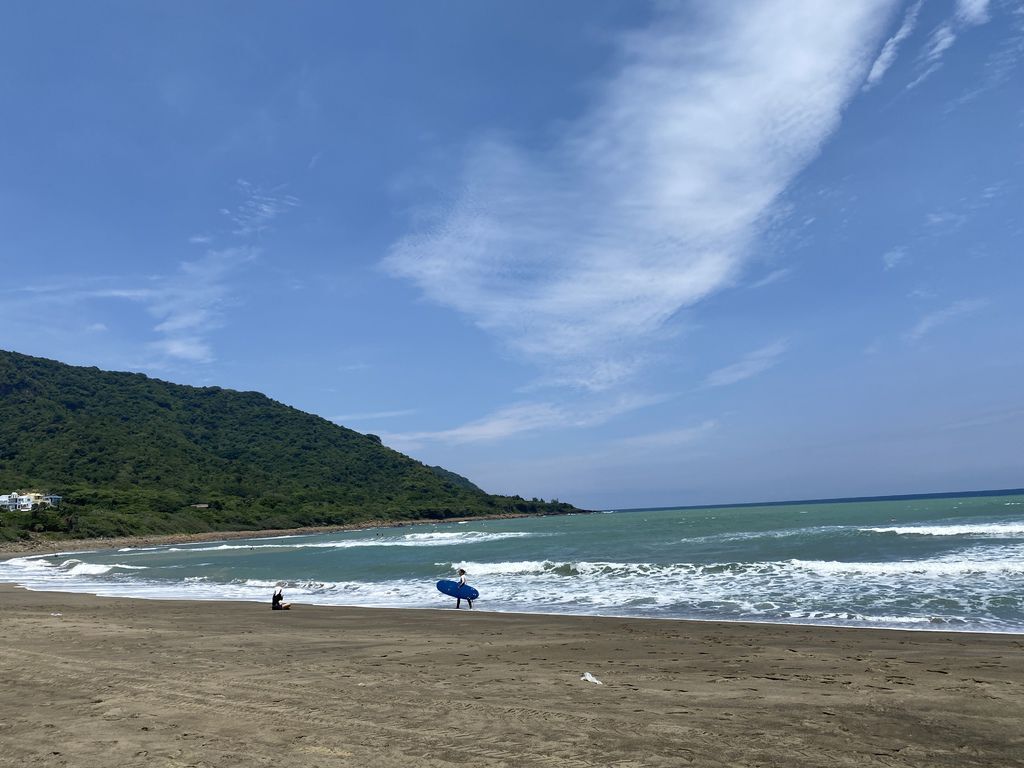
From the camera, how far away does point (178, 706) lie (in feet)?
24.0

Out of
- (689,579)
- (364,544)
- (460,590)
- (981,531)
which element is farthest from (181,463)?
(981,531)

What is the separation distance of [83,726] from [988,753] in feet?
28.3

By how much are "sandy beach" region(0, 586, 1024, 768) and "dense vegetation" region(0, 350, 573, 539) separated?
2747 inches

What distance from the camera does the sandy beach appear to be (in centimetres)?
570

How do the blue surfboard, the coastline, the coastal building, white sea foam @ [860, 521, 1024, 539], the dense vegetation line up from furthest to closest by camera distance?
the dense vegetation
the coastal building
the coastline
white sea foam @ [860, 521, 1024, 539]
the blue surfboard

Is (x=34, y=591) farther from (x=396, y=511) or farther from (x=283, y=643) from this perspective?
(x=396, y=511)

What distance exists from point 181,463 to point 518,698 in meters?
118

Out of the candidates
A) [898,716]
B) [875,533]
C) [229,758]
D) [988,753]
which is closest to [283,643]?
[229,758]

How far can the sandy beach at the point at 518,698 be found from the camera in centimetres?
570

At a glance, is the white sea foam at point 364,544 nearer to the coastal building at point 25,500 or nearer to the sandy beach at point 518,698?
the coastal building at point 25,500

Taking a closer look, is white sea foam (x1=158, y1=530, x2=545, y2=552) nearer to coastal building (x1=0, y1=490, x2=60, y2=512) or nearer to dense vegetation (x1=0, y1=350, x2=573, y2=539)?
dense vegetation (x1=0, y1=350, x2=573, y2=539)

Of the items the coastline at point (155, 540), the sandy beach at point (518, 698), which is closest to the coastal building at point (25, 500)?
the coastline at point (155, 540)

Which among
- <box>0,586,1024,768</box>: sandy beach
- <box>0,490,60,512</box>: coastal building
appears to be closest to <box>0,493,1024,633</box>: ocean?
<box>0,586,1024,768</box>: sandy beach

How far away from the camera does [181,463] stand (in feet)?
363
